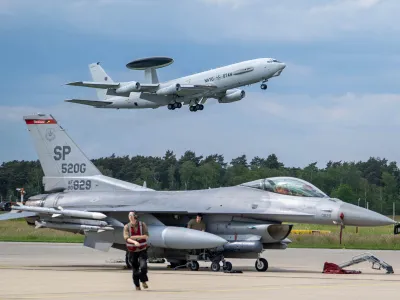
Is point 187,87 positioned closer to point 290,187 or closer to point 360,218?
point 290,187

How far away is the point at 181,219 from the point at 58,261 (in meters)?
4.24

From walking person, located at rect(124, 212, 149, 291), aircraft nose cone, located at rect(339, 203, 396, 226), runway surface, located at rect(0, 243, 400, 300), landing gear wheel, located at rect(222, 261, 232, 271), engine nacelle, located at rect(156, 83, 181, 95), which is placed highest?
engine nacelle, located at rect(156, 83, 181, 95)

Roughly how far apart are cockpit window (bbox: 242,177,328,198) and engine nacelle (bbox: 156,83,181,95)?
97.7ft

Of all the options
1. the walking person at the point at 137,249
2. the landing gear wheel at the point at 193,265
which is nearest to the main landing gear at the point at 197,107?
the landing gear wheel at the point at 193,265

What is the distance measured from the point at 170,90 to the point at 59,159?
2787 centimetres

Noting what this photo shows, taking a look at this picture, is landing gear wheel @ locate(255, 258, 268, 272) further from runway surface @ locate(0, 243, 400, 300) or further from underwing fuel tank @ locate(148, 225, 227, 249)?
underwing fuel tank @ locate(148, 225, 227, 249)

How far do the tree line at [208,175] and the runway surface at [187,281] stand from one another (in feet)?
86.2

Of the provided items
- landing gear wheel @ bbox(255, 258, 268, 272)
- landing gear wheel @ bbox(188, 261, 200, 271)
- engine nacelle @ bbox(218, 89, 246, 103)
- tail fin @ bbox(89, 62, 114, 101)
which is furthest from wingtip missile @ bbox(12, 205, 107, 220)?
tail fin @ bbox(89, 62, 114, 101)

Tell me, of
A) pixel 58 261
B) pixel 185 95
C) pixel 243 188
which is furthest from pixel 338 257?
pixel 185 95

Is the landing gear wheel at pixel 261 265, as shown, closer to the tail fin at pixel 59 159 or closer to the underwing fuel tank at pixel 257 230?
the underwing fuel tank at pixel 257 230

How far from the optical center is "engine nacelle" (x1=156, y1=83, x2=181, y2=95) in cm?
5203

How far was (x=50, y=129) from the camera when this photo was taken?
81.7 ft

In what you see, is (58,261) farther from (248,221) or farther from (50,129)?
(248,221)

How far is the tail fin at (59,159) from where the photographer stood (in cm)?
2473
